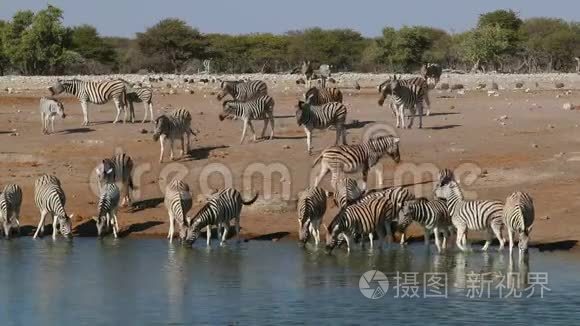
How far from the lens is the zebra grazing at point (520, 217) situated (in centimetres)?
1590

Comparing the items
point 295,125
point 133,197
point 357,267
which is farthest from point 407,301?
point 295,125

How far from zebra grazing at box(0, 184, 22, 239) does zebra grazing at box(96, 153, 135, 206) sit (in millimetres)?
1443

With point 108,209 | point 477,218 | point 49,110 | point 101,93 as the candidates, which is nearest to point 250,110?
point 49,110

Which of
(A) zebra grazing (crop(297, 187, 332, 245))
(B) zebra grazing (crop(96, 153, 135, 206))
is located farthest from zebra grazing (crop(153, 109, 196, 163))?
(A) zebra grazing (crop(297, 187, 332, 245))

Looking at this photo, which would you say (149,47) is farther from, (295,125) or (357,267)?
(357,267)

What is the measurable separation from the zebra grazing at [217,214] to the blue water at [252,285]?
30 centimetres

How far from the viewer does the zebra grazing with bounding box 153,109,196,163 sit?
2278cm

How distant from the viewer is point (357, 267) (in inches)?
622

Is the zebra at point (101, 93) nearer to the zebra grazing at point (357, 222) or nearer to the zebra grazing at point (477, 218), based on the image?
the zebra grazing at point (357, 222)

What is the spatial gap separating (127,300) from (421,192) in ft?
23.3

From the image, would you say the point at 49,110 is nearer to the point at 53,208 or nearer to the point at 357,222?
the point at 53,208

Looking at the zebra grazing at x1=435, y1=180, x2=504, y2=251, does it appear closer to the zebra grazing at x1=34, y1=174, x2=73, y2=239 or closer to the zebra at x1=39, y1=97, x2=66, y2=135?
the zebra grazing at x1=34, y1=174, x2=73, y2=239

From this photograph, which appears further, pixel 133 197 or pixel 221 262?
pixel 133 197

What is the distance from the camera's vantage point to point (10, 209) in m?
18.7
